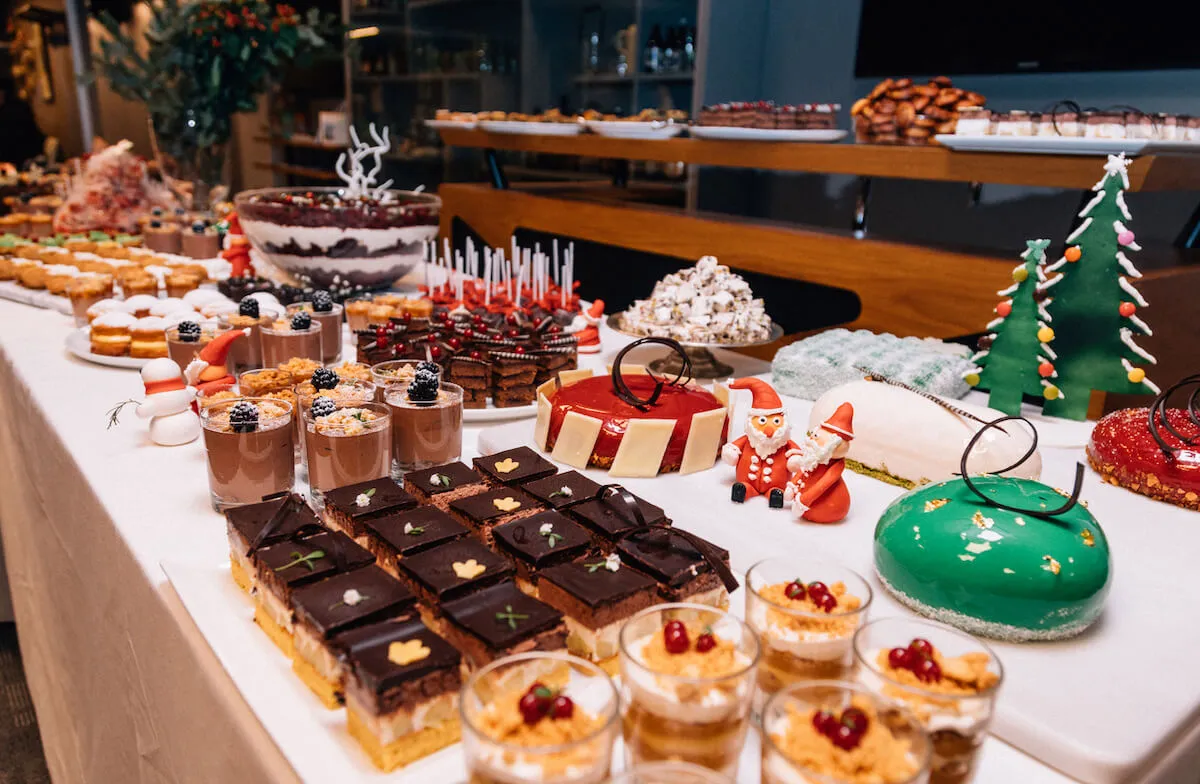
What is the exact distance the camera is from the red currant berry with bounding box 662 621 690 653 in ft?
2.52

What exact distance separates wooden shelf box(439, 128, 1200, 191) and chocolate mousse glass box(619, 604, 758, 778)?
4.72ft

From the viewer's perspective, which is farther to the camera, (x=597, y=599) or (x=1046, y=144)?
(x=1046, y=144)

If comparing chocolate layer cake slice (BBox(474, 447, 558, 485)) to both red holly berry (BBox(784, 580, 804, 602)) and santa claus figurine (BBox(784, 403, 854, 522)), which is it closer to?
santa claus figurine (BBox(784, 403, 854, 522))

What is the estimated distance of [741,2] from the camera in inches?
179

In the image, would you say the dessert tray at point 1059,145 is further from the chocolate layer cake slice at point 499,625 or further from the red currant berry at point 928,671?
the chocolate layer cake slice at point 499,625

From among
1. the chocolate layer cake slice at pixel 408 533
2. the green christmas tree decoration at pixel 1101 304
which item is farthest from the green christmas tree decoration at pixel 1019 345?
the chocolate layer cake slice at pixel 408 533

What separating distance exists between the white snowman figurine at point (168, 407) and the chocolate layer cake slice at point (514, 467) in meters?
0.62

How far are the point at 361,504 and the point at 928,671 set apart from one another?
715mm

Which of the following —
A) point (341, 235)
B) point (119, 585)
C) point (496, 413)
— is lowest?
point (119, 585)

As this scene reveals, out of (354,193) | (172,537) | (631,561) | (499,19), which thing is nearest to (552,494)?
(631,561)

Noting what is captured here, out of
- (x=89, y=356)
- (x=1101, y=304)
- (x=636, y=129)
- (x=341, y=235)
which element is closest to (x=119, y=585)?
(x=89, y=356)

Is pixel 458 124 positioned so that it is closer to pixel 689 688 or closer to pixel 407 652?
pixel 407 652

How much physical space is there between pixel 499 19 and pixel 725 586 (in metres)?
5.71

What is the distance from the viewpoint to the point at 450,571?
954mm
